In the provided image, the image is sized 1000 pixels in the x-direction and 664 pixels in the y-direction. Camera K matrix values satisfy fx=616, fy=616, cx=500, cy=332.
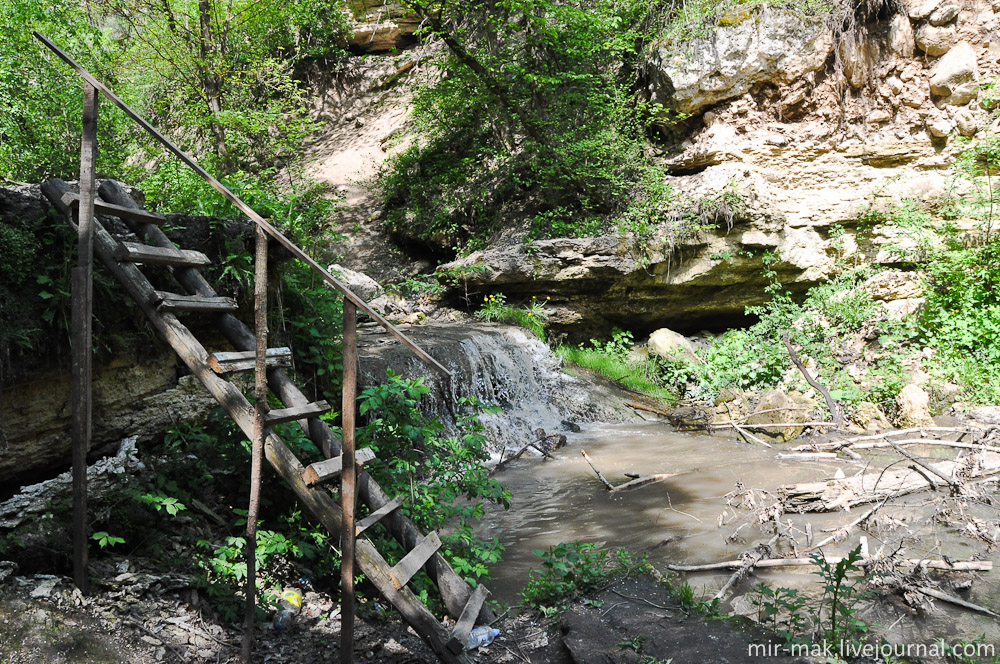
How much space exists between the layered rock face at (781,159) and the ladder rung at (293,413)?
8.30m

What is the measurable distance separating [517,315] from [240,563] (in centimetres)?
794

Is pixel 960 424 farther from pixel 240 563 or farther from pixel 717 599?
pixel 240 563

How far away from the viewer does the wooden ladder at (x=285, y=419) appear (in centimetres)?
290

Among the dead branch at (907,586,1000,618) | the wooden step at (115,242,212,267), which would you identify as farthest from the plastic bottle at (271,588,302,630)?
the dead branch at (907,586,1000,618)

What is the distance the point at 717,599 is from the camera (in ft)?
10.8

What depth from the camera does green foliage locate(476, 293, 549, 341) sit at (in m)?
10.9

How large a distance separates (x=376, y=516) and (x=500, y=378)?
609 centimetres

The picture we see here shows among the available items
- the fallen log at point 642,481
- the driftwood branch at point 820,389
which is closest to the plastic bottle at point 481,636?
the fallen log at point 642,481

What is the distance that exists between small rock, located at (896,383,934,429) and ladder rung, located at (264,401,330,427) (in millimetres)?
7543

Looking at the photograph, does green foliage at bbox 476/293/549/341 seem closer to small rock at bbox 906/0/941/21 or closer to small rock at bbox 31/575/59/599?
small rock at bbox 906/0/941/21

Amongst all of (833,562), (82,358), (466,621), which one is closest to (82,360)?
(82,358)

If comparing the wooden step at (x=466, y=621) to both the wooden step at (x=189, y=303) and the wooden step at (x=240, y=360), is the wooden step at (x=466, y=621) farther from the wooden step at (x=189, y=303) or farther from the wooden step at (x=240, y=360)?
the wooden step at (x=189, y=303)

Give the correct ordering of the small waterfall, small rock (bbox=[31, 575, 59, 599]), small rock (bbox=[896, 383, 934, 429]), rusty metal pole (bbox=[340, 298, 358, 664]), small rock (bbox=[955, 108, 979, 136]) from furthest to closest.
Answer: small rock (bbox=[955, 108, 979, 136]) < the small waterfall < small rock (bbox=[896, 383, 934, 429]) < small rock (bbox=[31, 575, 59, 599]) < rusty metal pole (bbox=[340, 298, 358, 664])

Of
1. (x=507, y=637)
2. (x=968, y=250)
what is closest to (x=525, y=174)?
(x=968, y=250)
